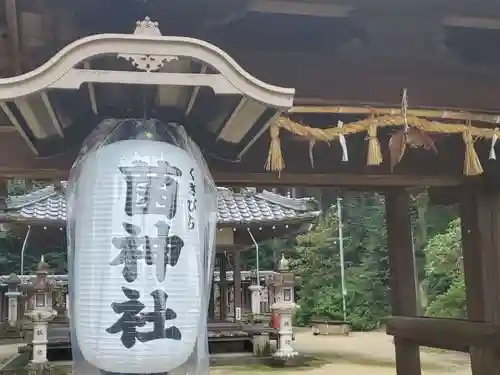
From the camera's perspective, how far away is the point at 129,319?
2.24 m

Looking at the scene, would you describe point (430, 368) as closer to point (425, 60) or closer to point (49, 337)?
point (49, 337)

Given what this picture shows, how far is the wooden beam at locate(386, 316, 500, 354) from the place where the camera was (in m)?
3.94

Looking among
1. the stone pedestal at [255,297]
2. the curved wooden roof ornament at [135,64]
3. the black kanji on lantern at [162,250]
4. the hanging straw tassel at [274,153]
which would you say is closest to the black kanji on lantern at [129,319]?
the black kanji on lantern at [162,250]

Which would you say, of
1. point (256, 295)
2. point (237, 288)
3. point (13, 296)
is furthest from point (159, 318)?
point (13, 296)

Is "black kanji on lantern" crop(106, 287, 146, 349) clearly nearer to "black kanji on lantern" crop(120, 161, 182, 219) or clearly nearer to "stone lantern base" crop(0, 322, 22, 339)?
"black kanji on lantern" crop(120, 161, 182, 219)

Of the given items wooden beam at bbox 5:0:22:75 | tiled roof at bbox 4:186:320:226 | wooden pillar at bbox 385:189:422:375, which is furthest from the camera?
tiled roof at bbox 4:186:320:226

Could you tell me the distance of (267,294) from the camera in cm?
1441

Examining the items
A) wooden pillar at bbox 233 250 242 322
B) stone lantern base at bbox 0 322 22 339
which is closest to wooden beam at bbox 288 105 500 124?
wooden pillar at bbox 233 250 242 322

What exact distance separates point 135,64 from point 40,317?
854cm

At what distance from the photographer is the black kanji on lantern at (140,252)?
7.43ft

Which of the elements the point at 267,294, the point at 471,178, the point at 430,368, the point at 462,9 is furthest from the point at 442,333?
the point at 267,294

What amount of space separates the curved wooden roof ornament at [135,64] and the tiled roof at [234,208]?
7.59 meters

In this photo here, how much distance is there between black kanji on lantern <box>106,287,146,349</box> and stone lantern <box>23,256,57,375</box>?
309 inches

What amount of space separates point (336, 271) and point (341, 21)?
1699cm
